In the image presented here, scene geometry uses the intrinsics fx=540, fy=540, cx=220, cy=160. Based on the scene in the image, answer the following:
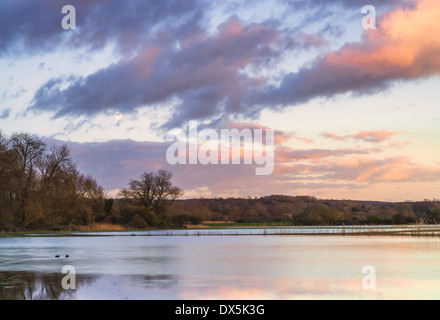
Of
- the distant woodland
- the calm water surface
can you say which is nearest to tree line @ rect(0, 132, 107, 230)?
the distant woodland

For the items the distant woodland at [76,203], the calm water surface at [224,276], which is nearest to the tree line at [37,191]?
the distant woodland at [76,203]

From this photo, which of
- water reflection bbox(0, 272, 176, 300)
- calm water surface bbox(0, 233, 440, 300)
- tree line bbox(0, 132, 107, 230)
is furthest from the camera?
tree line bbox(0, 132, 107, 230)

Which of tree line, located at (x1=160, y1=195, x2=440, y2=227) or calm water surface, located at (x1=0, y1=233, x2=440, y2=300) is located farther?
tree line, located at (x1=160, y1=195, x2=440, y2=227)

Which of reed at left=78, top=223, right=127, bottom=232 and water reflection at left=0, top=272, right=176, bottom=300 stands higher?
water reflection at left=0, top=272, right=176, bottom=300

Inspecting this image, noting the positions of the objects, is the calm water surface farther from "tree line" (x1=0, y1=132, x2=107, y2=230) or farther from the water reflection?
"tree line" (x1=0, y1=132, x2=107, y2=230)

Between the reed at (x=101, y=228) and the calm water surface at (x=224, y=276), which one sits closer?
the calm water surface at (x=224, y=276)

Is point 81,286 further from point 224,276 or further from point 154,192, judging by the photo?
point 154,192

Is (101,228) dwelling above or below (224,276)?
below

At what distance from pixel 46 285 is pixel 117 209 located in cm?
4647

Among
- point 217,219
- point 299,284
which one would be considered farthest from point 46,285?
point 217,219

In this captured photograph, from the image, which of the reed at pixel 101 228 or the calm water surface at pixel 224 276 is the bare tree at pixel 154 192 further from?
the calm water surface at pixel 224 276

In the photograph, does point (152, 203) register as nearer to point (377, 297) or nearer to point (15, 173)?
point (15, 173)

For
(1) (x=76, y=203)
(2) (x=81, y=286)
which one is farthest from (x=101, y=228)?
(2) (x=81, y=286)

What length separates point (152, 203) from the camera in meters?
67.6
